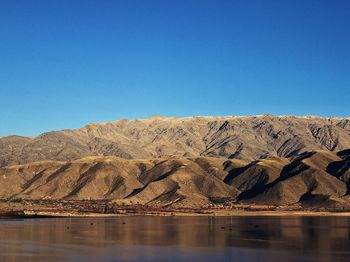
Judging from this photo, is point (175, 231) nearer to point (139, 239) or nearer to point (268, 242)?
point (139, 239)

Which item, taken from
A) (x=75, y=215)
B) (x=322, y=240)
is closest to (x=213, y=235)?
(x=322, y=240)

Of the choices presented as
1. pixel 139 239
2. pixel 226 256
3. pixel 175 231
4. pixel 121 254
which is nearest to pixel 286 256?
pixel 226 256

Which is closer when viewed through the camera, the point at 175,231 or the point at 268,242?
the point at 268,242

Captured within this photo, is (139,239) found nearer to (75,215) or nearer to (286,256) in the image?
(286,256)

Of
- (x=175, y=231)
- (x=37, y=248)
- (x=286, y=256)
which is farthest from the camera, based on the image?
(x=175, y=231)

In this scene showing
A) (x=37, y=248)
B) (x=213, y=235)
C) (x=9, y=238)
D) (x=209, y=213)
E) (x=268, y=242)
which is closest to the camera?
(x=37, y=248)

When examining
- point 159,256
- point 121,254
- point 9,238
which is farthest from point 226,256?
point 9,238

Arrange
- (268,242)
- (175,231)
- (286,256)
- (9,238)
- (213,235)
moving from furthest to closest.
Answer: (175,231) < (213,235) < (9,238) < (268,242) < (286,256)

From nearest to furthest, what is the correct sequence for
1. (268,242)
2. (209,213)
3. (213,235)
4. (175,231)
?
(268,242), (213,235), (175,231), (209,213)

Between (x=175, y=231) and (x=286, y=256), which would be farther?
(x=175, y=231)
